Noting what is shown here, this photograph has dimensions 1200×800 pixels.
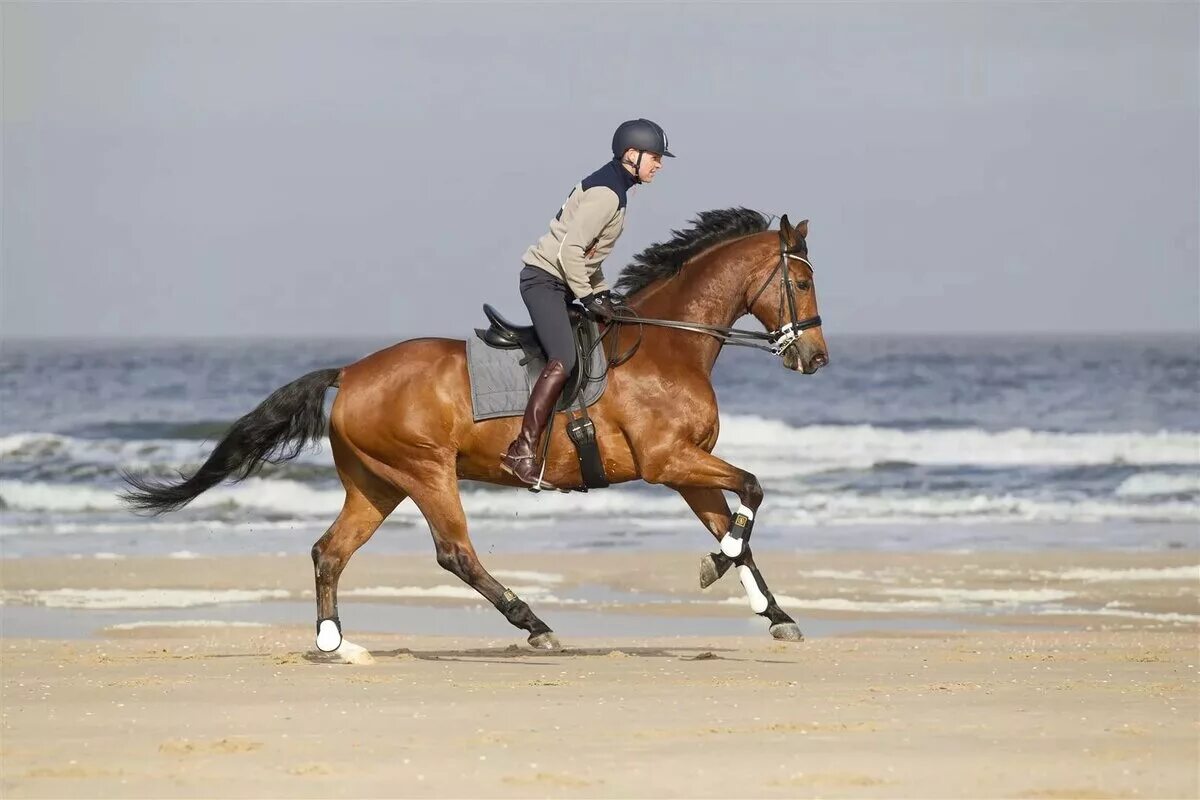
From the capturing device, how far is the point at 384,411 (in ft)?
31.4

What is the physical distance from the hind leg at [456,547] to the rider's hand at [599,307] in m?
1.21

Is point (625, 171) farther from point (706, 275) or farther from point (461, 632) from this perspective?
point (461, 632)

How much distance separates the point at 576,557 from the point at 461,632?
191 inches

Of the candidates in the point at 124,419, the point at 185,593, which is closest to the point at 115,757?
the point at 185,593

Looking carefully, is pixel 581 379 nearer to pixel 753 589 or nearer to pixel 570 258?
pixel 570 258

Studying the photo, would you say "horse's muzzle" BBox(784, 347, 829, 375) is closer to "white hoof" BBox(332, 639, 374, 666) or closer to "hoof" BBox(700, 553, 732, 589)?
"hoof" BBox(700, 553, 732, 589)

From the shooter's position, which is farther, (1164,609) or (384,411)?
(1164,609)

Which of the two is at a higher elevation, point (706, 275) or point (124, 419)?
point (706, 275)

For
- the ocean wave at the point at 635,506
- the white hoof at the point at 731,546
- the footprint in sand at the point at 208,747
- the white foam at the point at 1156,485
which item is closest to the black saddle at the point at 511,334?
the white hoof at the point at 731,546

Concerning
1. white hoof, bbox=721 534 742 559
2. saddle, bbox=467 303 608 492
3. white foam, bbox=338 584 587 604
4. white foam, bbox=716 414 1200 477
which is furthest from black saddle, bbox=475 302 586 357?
white foam, bbox=716 414 1200 477

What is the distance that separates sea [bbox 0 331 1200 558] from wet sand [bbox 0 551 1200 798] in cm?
235

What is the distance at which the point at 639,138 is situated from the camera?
354 inches

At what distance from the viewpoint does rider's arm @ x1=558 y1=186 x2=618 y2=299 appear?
29.6 feet

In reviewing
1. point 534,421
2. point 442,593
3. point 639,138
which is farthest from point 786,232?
point 442,593
